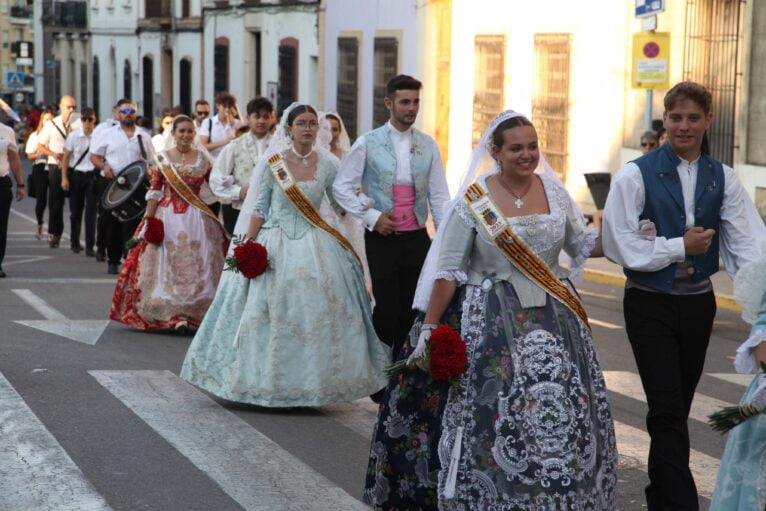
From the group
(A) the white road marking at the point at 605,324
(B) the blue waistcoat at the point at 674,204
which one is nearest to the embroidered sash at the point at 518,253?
(B) the blue waistcoat at the point at 674,204

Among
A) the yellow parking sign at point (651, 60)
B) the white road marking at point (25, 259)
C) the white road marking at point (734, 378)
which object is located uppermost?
the yellow parking sign at point (651, 60)

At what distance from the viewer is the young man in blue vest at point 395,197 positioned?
8.62 meters

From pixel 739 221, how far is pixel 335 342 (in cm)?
301

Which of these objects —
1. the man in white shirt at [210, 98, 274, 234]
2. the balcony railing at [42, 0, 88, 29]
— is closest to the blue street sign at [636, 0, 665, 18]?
the man in white shirt at [210, 98, 274, 234]

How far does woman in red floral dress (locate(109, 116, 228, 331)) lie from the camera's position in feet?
38.9

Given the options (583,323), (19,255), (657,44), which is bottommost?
(19,255)

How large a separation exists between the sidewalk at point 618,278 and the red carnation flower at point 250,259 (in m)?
6.39

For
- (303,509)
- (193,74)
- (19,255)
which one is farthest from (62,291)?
(193,74)

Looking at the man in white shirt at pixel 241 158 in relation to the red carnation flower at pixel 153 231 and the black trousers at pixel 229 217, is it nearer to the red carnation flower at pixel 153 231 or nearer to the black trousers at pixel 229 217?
the red carnation flower at pixel 153 231

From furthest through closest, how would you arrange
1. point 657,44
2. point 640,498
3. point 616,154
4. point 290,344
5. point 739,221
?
A: point 616,154
point 657,44
point 290,344
point 640,498
point 739,221

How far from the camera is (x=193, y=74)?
41.4m

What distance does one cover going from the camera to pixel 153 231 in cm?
1198

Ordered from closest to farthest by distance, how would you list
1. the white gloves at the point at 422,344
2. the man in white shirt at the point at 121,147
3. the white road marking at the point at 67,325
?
the white gloves at the point at 422,344 < the white road marking at the point at 67,325 < the man in white shirt at the point at 121,147

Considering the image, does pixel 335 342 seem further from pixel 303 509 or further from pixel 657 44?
pixel 657 44
